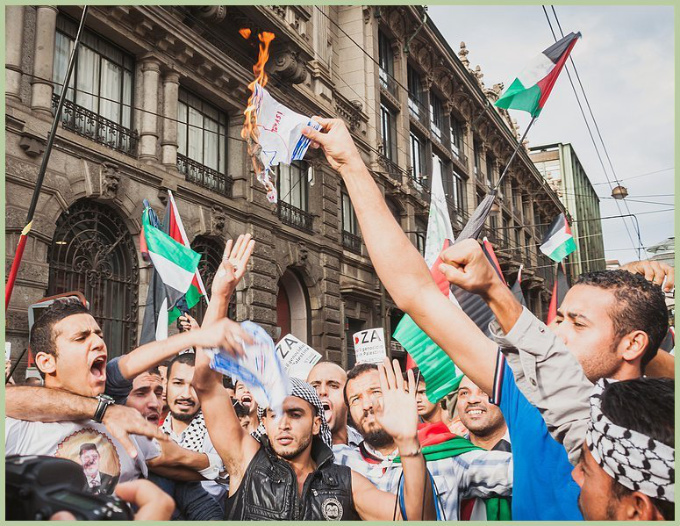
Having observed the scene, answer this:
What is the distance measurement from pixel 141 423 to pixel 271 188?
217 centimetres

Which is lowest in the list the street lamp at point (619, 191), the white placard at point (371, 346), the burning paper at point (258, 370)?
the burning paper at point (258, 370)

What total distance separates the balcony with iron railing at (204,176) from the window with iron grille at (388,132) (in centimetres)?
870

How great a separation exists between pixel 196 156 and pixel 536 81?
814cm

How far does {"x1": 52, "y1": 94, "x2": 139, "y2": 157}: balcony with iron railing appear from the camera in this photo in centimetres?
980

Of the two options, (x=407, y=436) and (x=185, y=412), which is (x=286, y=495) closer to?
(x=407, y=436)

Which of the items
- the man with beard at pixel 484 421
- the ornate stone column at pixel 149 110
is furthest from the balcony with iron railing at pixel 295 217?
the man with beard at pixel 484 421

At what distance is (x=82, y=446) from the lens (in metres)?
2.44

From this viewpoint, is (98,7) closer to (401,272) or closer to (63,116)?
(63,116)

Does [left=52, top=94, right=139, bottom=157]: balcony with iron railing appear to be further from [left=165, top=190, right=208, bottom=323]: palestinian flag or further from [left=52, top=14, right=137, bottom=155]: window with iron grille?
[left=165, top=190, right=208, bottom=323]: palestinian flag

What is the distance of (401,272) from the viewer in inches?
79.9

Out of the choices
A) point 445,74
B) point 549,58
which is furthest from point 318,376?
point 445,74

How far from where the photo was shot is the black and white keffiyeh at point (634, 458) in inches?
60.4

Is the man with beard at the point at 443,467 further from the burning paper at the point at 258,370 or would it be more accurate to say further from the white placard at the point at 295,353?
the white placard at the point at 295,353

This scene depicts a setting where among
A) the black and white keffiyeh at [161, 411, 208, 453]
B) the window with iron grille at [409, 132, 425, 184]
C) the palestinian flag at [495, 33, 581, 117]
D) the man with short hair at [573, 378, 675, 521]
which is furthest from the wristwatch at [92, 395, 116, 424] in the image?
the window with iron grille at [409, 132, 425, 184]
